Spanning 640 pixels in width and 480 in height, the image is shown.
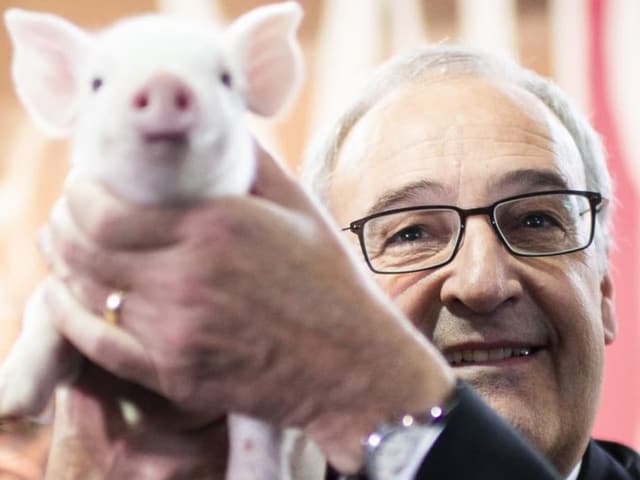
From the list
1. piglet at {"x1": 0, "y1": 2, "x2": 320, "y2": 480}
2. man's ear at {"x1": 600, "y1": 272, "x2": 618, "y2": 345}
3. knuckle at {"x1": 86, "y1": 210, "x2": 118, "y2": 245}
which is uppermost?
piglet at {"x1": 0, "y1": 2, "x2": 320, "y2": 480}

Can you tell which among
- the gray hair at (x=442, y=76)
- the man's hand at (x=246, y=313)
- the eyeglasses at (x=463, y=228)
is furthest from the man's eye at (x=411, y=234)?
the man's hand at (x=246, y=313)

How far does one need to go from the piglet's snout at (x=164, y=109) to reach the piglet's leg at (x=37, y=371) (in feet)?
0.44

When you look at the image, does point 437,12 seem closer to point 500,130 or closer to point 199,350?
point 500,130

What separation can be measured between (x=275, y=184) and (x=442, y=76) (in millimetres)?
490

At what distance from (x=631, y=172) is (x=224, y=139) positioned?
1.10 metres

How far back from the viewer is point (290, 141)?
993 mm

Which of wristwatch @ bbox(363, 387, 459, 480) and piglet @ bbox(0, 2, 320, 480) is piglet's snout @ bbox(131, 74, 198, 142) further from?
wristwatch @ bbox(363, 387, 459, 480)

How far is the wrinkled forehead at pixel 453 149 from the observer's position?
0.83 metres

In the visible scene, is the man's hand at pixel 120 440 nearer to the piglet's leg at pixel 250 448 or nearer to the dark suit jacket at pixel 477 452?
the piglet's leg at pixel 250 448

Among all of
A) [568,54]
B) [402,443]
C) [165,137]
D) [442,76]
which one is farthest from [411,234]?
[568,54]

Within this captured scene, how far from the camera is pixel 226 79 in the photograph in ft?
1.41

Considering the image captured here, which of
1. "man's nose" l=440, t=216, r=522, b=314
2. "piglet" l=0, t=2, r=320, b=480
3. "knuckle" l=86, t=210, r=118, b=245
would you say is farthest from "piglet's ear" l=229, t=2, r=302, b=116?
"man's nose" l=440, t=216, r=522, b=314

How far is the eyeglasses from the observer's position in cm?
82

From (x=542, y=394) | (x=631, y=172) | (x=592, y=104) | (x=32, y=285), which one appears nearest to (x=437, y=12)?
(x=592, y=104)
